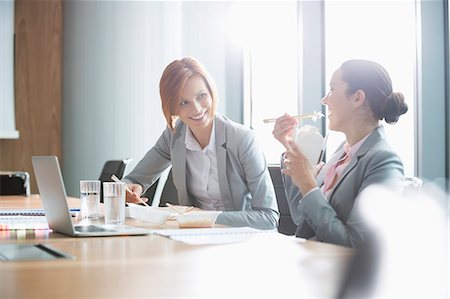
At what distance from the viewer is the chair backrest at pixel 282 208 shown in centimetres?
311

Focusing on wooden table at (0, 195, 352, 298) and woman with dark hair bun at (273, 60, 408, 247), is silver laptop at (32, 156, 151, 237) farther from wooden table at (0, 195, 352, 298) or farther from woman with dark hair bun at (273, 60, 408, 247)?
woman with dark hair bun at (273, 60, 408, 247)

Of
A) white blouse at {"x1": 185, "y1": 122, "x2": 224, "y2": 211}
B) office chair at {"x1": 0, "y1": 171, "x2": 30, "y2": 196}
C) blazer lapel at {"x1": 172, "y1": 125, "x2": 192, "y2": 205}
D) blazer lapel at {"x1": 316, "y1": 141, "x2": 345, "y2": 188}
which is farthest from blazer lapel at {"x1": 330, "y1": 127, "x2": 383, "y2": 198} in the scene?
office chair at {"x1": 0, "y1": 171, "x2": 30, "y2": 196}

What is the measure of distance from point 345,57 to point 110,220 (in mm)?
3396

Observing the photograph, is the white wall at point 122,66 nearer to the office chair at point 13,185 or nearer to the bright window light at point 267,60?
the bright window light at point 267,60

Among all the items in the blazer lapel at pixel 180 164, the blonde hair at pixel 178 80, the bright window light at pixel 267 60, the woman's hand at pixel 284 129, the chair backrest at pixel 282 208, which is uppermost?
the bright window light at pixel 267 60

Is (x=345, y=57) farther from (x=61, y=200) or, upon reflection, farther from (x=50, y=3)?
(x=61, y=200)

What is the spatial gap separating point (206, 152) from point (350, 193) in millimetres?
934

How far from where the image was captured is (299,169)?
234 centimetres

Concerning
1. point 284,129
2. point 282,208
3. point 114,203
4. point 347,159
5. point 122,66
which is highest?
point 122,66

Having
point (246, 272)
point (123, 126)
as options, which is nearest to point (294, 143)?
point (246, 272)

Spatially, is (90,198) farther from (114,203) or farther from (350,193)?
(350,193)

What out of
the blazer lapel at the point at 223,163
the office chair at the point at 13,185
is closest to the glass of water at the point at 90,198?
the blazer lapel at the point at 223,163

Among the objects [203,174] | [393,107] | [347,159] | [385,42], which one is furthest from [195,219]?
[385,42]

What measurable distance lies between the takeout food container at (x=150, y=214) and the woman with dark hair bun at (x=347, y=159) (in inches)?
17.2
